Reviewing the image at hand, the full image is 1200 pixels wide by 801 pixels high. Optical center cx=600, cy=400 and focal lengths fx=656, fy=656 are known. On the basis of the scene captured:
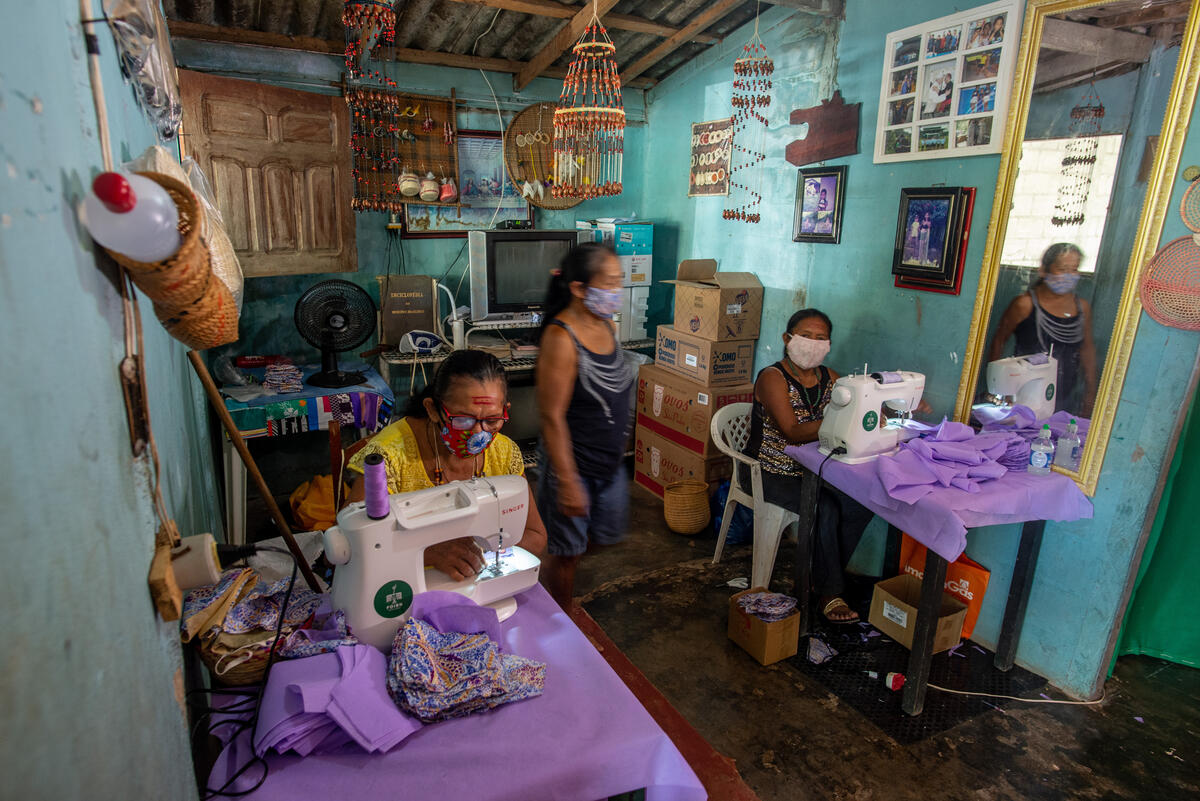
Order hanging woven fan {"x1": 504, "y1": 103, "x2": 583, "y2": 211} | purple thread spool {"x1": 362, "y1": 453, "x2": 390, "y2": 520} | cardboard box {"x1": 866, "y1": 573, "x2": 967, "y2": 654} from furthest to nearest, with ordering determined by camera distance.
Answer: hanging woven fan {"x1": 504, "y1": 103, "x2": 583, "y2": 211} < cardboard box {"x1": 866, "y1": 573, "x2": 967, "y2": 654} < purple thread spool {"x1": 362, "y1": 453, "x2": 390, "y2": 520}

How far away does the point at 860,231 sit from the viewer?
3393 mm

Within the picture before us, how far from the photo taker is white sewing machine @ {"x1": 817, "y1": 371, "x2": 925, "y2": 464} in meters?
2.53

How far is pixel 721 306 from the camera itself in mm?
3887

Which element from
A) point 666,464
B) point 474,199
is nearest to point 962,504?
point 666,464

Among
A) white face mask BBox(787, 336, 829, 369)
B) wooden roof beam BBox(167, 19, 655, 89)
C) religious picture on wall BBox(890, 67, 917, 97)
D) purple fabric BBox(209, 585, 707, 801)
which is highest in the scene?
wooden roof beam BBox(167, 19, 655, 89)

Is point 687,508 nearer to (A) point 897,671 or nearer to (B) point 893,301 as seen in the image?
(A) point 897,671

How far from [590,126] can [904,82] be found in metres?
1.66

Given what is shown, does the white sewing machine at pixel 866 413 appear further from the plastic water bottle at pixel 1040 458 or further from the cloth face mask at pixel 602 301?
the cloth face mask at pixel 602 301

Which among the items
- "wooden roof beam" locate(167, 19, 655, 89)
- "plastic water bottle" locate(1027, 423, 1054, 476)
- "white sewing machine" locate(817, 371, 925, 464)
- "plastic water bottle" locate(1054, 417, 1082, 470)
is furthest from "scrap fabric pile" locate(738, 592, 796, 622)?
"wooden roof beam" locate(167, 19, 655, 89)

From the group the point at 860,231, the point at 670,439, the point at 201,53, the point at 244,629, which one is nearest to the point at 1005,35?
the point at 860,231

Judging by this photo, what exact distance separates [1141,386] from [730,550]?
6.59 ft

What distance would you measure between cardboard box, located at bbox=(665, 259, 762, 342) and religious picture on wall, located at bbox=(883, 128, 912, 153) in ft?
3.64

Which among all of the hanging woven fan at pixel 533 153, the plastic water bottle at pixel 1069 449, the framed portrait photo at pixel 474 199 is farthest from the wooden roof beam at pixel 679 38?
the plastic water bottle at pixel 1069 449

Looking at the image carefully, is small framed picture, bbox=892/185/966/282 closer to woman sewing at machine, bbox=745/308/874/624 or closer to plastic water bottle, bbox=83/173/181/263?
woman sewing at machine, bbox=745/308/874/624
